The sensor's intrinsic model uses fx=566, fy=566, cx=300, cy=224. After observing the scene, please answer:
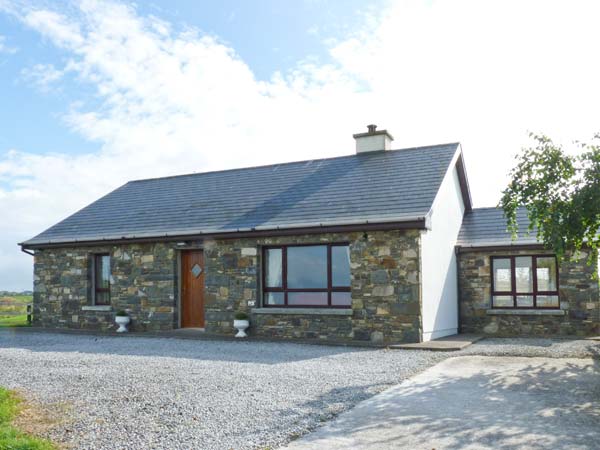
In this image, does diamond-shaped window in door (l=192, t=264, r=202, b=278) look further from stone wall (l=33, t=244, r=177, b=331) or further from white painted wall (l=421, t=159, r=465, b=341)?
white painted wall (l=421, t=159, r=465, b=341)

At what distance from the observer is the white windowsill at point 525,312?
14383 mm

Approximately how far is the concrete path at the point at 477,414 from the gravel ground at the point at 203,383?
403 millimetres

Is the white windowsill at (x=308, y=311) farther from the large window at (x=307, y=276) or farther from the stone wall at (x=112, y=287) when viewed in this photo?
the stone wall at (x=112, y=287)

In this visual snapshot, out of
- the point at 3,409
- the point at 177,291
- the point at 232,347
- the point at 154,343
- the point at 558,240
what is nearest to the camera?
the point at 3,409

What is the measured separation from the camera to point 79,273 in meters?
17.1

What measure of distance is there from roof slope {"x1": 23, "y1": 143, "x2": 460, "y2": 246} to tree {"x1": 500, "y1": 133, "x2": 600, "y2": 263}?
2718 mm

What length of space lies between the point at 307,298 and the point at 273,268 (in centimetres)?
120

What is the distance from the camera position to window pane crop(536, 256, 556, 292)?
15094mm

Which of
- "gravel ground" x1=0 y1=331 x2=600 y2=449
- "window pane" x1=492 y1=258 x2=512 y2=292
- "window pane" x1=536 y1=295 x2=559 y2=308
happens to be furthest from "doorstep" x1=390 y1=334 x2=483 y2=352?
"window pane" x1=536 y1=295 x2=559 y2=308

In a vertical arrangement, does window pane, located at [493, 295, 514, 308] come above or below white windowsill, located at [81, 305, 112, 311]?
above

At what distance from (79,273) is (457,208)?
37.9 ft

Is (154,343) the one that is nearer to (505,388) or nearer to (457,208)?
(505,388)

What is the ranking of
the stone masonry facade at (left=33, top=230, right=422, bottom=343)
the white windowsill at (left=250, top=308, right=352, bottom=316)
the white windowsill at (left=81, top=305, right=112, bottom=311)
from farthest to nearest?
the white windowsill at (left=81, top=305, right=112, bottom=311), the white windowsill at (left=250, top=308, right=352, bottom=316), the stone masonry facade at (left=33, top=230, right=422, bottom=343)

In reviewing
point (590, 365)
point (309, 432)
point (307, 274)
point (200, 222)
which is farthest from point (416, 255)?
point (309, 432)
